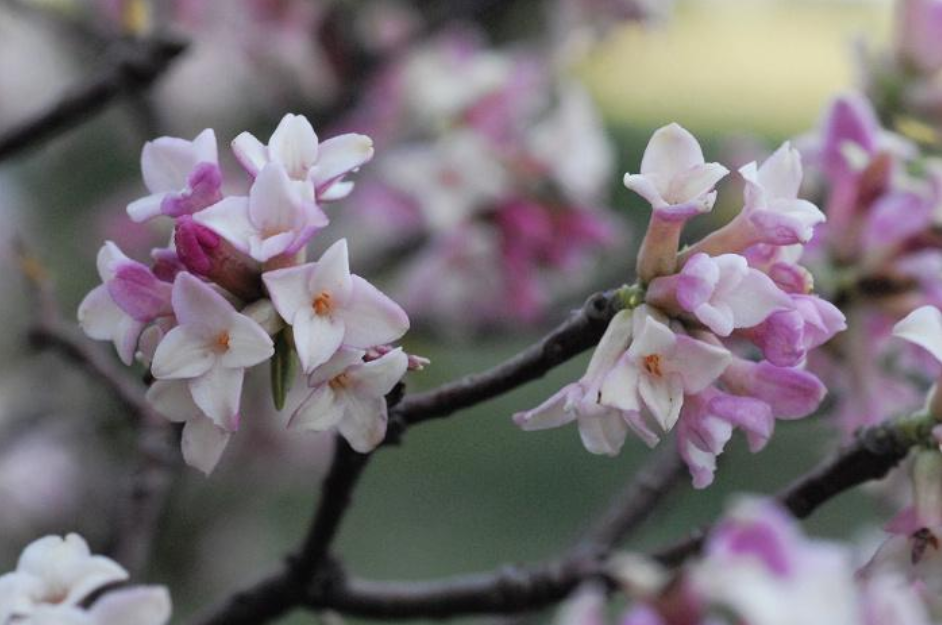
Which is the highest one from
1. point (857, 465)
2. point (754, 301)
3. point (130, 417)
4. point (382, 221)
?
point (754, 301)

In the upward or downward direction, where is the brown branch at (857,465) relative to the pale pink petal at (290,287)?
downward

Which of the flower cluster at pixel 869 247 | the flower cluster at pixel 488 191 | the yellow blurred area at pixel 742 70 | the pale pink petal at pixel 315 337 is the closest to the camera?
the pale pink petal at pixel 315 337

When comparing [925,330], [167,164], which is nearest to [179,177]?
[167,164]

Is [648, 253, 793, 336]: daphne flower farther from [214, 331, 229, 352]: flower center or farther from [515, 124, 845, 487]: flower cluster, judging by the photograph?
[214, 331, 229, 352]: flower center

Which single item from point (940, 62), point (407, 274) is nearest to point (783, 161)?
point (940, 62)

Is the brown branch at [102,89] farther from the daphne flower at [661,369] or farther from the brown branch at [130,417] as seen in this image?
the daphne flower at [661,369]

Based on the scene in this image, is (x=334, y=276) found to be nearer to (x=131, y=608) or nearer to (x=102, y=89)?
(x=131, y=608)

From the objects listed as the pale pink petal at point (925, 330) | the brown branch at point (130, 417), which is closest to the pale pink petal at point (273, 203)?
the pale pink petal at point (925, 330)
